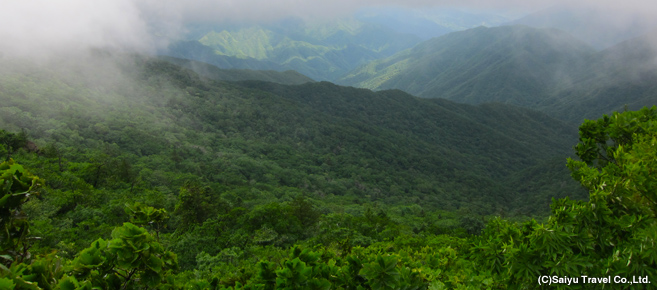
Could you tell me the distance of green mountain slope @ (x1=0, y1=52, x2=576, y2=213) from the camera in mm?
69125

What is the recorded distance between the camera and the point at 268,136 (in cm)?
12219

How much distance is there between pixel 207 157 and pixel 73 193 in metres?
52.6

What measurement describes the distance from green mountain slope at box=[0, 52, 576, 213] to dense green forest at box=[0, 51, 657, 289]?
2.57 feet

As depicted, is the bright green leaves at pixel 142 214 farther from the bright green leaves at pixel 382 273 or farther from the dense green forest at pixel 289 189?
the bright green leaves at pixel 382 273

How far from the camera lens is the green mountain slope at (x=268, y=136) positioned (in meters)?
69.1

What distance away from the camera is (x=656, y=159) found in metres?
6.57

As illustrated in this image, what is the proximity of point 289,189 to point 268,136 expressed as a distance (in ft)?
176

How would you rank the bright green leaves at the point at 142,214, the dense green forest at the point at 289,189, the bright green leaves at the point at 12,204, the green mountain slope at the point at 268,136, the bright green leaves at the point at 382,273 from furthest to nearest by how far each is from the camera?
the green mountain slope at the point at 268,136 → the bright green leaves at the point at 142,214 → the bright green leaves at the point at 382,273 → the dense green forest at the point at 289,189 → the bright green leaves at the point at 12,204

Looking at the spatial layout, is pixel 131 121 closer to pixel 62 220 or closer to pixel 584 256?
pixel 62 220

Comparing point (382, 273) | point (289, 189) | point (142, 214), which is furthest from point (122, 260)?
point (289, 189)

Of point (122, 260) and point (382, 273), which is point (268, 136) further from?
point (122, 260)

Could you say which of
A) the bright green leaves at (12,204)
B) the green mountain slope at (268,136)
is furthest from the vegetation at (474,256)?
the green mountain slope at (268,136)

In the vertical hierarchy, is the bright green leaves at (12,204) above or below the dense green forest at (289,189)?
above

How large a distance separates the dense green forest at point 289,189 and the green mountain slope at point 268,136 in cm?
78
